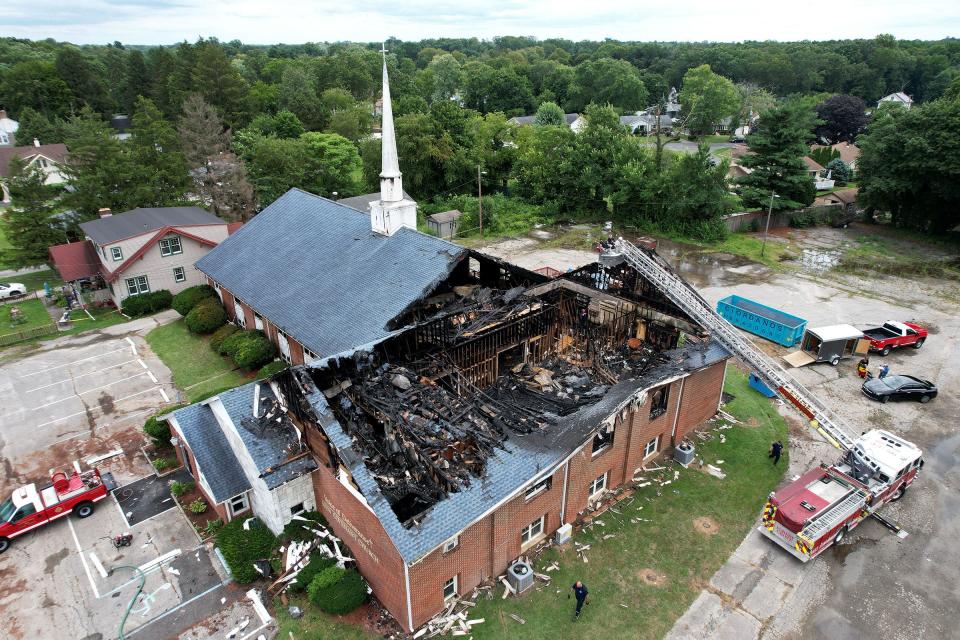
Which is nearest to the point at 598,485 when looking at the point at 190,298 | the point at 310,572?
the point at 310,572

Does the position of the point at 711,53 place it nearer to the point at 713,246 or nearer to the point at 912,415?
the point at 713,246

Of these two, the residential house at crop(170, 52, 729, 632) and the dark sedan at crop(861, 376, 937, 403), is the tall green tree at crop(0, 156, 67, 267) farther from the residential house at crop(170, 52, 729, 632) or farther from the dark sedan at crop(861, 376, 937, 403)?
the dark sedan at crop(861, 376, 937, 403)

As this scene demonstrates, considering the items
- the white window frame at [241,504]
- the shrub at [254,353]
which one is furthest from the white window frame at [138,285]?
the white window frame at [241,504]

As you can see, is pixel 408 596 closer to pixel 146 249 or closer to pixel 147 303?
→ pixel 147 303

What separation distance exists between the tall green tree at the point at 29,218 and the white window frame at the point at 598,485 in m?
41.4

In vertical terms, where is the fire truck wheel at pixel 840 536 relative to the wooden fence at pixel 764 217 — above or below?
below

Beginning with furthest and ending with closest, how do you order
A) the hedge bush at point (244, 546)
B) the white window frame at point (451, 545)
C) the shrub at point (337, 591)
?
the hedge bush at point (244, 546)
the shrub at point (337, 591)
the white window frame at point (451, 545)

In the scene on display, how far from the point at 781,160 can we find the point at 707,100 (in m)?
45.0

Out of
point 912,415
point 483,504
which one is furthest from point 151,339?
point 912,415

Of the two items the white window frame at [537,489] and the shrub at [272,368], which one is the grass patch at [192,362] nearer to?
the shrub at [272,368]

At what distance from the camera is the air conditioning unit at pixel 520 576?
16.3 metres

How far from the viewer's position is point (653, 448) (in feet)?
71.6

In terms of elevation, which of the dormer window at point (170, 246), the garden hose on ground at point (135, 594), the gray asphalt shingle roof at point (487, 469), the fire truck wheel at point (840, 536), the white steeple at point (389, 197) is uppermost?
the white steeple at point (389, 197)

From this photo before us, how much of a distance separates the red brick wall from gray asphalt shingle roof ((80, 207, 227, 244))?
2688cm
